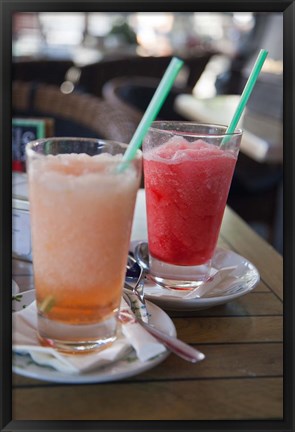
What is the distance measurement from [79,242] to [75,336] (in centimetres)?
10

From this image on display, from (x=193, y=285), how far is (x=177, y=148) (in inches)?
7.7

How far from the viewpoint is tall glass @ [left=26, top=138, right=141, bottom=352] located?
1.96ft

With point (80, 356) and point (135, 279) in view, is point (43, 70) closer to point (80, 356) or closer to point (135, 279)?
point (135, 279)

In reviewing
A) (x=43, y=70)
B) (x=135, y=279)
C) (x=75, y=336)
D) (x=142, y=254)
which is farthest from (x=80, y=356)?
(x=43, y=70)

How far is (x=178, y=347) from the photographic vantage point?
2.05 feet

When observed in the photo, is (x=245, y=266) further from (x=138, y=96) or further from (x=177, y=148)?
(x=138, y=96)

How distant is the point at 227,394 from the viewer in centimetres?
59

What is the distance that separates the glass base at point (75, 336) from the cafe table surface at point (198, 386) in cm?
5

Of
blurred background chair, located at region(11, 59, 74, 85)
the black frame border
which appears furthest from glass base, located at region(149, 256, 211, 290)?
blurred background chair, located at region(11, 59, 74, 85)

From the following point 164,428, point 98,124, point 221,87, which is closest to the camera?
point 164,428

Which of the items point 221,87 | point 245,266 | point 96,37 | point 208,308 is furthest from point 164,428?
point 96,37

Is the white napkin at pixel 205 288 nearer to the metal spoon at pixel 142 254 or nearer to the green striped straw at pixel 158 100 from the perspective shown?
the metal spoon at pixel 142 254

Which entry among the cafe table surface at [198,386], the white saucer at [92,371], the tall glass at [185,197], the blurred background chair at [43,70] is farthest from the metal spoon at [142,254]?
the blurred background chair at [43,70]

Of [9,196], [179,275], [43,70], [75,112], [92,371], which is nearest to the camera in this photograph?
[92,371]
